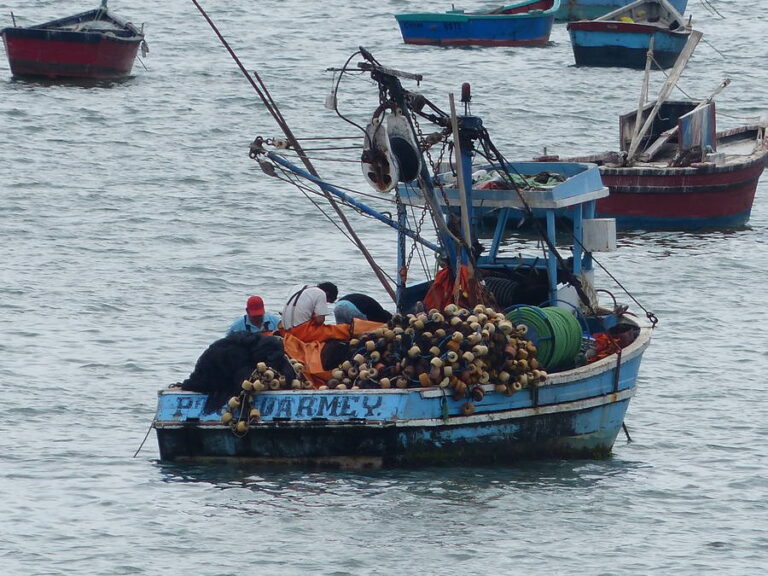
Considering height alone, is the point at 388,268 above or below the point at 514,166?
below

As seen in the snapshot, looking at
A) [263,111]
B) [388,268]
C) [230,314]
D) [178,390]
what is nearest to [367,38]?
[263,111]

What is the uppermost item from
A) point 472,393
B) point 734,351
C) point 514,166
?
point 514,166

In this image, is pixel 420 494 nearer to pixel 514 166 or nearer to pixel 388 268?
pixel 514 166

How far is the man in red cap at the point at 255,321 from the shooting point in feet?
48.7

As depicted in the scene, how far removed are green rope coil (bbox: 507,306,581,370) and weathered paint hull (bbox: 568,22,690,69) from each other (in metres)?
33.9

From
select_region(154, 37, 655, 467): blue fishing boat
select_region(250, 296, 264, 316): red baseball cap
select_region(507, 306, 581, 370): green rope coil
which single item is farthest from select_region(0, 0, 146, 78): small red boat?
select_region(507, 306, 581, 370): green rope coil

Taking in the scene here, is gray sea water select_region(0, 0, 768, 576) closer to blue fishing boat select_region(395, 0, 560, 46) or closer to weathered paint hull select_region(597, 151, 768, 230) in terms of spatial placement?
weathered paint hull select_region(597, 151, 768, 230)

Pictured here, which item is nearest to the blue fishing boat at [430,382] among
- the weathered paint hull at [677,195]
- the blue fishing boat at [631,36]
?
the weathered paint hull at [677,195]

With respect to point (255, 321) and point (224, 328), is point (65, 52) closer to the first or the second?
point (224, 328)

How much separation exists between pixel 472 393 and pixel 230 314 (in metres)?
9.03

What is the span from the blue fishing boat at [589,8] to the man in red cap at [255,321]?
4294 cm

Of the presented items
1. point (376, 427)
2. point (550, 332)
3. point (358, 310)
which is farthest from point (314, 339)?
point (550, 332)

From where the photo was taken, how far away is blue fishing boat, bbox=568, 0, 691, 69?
4775 cm

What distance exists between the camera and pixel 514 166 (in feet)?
57.6
